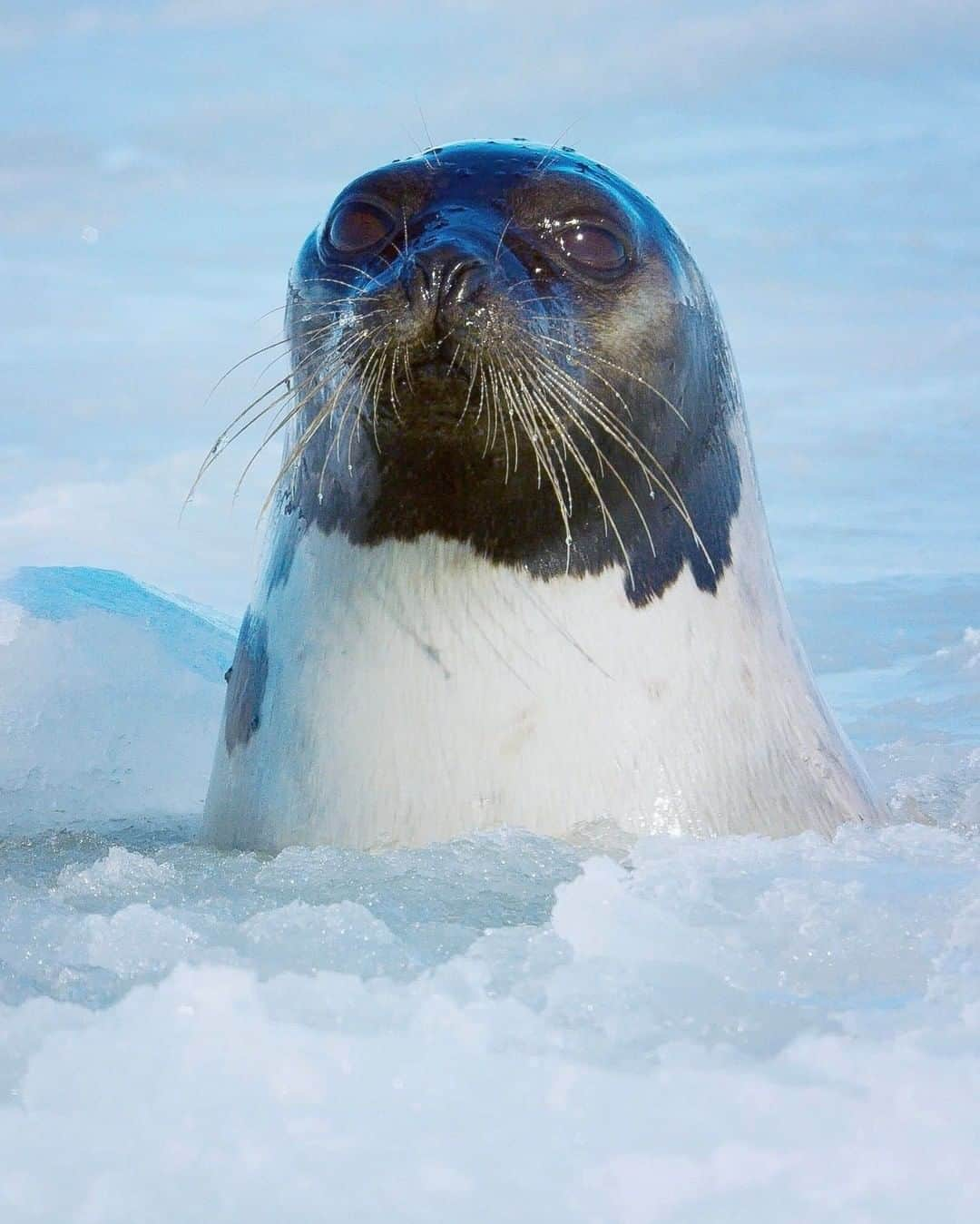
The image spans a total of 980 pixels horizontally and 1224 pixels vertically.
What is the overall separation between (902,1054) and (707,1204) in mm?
399

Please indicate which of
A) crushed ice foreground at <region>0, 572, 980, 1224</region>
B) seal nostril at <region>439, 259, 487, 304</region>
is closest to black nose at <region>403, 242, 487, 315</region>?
seal nostril at <region>439, 259, 487, 304</region>

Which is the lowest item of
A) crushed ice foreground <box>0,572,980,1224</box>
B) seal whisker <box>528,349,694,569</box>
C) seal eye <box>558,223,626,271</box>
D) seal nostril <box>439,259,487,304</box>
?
crushed ice foreground <box>0,572,980,1224</box>

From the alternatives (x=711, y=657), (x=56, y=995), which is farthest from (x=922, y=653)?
(x=56, y=995)

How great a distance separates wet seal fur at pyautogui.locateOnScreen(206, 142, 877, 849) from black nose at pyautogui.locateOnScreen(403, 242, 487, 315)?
2.5 inches

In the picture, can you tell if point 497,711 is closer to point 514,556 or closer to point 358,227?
point 514,556

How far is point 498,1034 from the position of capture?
2559mm

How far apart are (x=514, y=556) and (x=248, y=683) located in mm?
809

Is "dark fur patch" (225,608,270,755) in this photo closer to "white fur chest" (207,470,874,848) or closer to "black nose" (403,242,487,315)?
"white fur chest" (207,470,874,848)

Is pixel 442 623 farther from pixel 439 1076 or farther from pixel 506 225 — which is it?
pixel 439 1076

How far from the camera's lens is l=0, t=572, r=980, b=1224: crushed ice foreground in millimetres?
2260

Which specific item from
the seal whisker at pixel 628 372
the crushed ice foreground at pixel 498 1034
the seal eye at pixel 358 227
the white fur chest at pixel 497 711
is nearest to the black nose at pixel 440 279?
the seal whisker at pixel 628 372

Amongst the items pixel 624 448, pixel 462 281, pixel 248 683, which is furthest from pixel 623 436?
pixel 248 683

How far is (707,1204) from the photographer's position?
223 cm

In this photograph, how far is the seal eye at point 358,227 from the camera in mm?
3822
